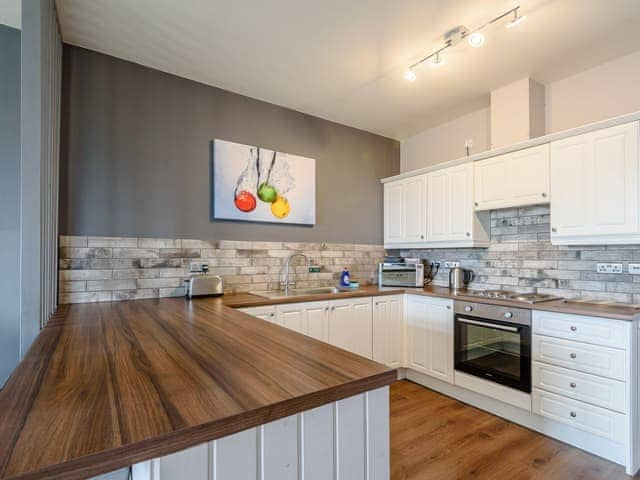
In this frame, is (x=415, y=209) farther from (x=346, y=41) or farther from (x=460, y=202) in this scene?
(x=346, y=41)

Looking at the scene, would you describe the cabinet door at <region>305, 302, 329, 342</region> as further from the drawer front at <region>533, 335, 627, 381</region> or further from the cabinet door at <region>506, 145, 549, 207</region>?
the cabinet door at <region>506, 145, 549, 207</region>

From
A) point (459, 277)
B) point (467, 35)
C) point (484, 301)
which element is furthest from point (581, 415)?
point (467, 35)

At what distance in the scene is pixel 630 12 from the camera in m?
1.98

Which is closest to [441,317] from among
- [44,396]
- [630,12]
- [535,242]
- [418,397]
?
[418,397]

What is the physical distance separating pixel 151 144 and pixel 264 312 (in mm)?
1554

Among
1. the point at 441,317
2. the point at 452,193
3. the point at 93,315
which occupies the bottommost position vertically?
the point at 441,317

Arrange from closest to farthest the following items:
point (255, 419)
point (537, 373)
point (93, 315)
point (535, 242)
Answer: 1. point (255, 419)
2. point (93, 315)
3. point (537, 373)
4. point (535, 242)

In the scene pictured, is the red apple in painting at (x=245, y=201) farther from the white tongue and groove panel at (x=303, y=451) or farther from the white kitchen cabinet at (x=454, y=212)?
the white tongue and groove panel at (x=303, y=451)

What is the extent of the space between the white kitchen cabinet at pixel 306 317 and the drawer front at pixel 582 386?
60.5 inches

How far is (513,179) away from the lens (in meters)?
2.78

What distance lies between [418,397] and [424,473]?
1.04 metres

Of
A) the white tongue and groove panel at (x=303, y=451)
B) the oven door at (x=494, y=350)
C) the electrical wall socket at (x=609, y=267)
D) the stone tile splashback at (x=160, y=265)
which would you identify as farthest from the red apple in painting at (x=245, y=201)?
the electrical wall socket at (x=609, y=267)

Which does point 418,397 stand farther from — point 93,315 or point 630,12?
point 630,12

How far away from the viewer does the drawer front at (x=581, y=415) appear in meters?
1.96
